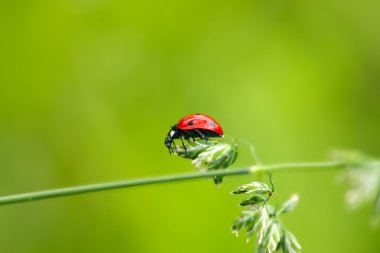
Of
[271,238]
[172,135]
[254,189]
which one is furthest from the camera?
[172,135]

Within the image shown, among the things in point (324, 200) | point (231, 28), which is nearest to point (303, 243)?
point (324, 200)

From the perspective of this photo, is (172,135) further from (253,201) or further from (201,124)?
(253,201)

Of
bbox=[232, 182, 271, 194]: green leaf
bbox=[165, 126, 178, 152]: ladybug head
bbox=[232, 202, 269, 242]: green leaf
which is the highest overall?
bbox=[165, 126, 178, 152]: ladybug head

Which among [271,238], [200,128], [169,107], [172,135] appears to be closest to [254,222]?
[271,238]

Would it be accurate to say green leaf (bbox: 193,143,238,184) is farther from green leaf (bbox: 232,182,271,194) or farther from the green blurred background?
the green blurred background

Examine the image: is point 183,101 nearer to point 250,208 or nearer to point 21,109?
point 21,109

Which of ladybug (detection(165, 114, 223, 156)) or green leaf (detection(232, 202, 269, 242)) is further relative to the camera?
ladybug (detection(165, 114, 223, 156))

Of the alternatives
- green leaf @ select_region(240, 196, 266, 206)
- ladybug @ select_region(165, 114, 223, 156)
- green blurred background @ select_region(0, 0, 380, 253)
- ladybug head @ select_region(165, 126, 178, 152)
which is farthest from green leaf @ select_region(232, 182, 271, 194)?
green blurred background @ select_region(0, 0, 380, 253)
